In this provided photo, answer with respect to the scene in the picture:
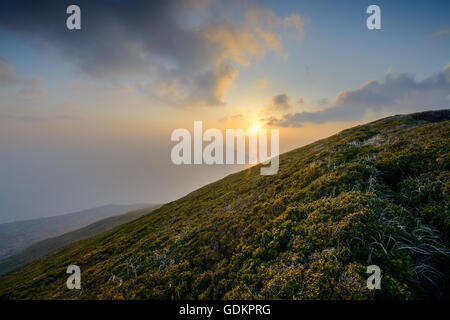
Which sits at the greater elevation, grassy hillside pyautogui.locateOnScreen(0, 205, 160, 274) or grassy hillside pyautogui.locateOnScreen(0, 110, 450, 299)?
grassy hillside pyautogui.locateOnScreen(0, 110, 450, 299)

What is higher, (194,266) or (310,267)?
(310,267)

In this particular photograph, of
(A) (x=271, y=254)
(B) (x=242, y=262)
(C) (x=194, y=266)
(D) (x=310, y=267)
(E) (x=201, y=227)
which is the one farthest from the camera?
(E) (x=201, y=227)

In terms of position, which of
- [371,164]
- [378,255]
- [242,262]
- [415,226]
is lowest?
[242,262]

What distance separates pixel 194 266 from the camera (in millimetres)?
8453

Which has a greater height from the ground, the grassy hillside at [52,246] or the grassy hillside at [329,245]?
the grassy hillside at [329,245]

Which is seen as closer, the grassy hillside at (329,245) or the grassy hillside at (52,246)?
the grassy hillside at (329,245)

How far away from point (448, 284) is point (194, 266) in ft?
27.4

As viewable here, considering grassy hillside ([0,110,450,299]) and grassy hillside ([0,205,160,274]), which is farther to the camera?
grassy hillside ([0,205,160,274])

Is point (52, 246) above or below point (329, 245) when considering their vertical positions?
below

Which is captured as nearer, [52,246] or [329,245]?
[329,245]
